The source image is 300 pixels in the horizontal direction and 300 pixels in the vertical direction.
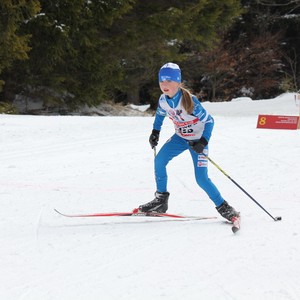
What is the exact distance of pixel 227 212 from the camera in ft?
14.7

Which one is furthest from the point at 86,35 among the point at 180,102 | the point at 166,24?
the point at 180,102

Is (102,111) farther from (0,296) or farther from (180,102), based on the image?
(0,296)

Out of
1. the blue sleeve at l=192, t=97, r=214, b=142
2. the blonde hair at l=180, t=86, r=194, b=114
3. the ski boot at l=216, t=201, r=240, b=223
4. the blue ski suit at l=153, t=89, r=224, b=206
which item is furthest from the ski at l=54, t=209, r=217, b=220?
the blonde hair at l=180, t=86, r=194, b=114

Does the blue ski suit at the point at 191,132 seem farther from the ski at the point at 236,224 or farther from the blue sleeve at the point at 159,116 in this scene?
the ski at the point at 236,224

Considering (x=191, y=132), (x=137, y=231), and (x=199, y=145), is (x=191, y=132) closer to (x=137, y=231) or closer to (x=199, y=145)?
(x=199, y=145)

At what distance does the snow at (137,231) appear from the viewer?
3121mm

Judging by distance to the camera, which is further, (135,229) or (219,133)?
(219,133)

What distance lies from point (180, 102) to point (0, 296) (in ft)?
7.89

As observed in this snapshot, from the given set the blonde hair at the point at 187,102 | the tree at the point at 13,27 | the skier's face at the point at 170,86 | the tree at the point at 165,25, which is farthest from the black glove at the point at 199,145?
the tree at the point at 165,25

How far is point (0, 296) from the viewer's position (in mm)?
2953

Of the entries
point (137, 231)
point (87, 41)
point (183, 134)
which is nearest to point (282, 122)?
point (87, 41)

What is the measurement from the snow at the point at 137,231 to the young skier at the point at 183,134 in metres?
0.25

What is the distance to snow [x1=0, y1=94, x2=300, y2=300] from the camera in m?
3.12

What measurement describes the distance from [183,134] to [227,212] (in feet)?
2.91
